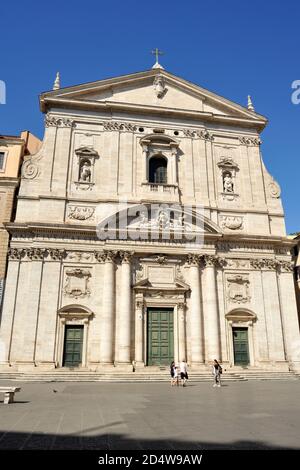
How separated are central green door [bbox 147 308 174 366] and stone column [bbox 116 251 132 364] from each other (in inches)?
55.1

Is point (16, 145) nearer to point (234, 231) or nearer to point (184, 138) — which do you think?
point (184, 138)

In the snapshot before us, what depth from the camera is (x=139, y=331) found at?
812 inches

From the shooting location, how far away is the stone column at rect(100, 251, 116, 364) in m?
19.7

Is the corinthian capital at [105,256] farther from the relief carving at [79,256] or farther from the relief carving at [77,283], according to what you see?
the relief carving at [77,283]

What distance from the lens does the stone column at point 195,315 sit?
20.6m

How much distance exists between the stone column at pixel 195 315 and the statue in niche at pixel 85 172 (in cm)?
777

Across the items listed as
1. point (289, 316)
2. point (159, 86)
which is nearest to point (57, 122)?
point (159, 86)

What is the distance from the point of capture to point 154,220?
2252 cm

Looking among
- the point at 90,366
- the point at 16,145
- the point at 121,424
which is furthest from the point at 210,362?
the point at 16,145

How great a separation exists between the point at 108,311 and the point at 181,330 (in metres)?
4.16

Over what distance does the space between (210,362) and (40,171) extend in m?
14.6

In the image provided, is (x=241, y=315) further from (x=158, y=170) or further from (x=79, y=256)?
(x=158, y=170)

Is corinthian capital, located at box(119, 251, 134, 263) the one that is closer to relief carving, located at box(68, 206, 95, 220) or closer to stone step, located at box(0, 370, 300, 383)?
relief carving, located at box(68, 206, 95, 220)

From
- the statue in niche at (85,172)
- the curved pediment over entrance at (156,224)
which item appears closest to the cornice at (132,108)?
the statue in niche at (85,172)
